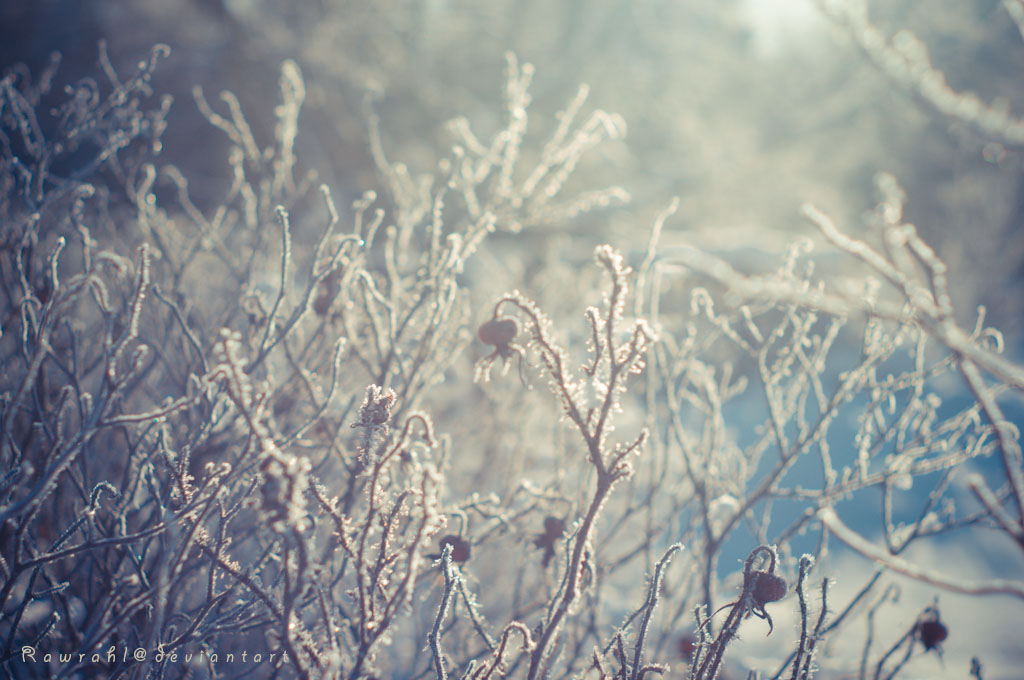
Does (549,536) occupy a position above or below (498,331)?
below

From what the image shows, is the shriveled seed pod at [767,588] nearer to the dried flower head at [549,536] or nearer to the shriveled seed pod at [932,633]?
the dried flower head at [549,536]

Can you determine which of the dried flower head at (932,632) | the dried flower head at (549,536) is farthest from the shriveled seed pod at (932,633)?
the dried flower head at (549,536)

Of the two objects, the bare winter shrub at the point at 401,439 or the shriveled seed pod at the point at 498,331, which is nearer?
the bare winter shrub at the point at 401,439

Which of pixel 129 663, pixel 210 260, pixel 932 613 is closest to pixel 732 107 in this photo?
pixel 210 260

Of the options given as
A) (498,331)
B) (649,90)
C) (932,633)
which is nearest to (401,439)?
(498,331)

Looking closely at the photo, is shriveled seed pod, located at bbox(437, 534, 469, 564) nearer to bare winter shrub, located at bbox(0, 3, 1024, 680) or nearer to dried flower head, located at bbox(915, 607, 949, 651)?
bare winter shrub, located at bbox(0, 3, 1024, 680)

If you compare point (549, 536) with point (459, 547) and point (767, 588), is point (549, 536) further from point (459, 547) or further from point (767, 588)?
point (767, 588)

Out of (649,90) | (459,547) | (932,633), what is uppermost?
(649,90)

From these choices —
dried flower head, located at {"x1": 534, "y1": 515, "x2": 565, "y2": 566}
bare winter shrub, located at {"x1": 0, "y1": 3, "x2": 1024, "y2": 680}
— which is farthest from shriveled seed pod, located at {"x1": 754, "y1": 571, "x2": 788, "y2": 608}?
dried flower head, located at {"x1": 534, "y1": 515, "x2": 565, "y2": 566}

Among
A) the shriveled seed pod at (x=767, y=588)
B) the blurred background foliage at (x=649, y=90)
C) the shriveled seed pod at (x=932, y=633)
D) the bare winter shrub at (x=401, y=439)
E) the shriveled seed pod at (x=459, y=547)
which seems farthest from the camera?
the blurred background foliage at (x=649, y=90)

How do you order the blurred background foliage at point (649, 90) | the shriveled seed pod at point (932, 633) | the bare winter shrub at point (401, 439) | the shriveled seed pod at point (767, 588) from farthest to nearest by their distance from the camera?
the blurred background foliage at point (649, 90)
the shriveled seed pod at point (932, 633)
the shriveled seed pod at point (767, 588)
the bare winter shrub at point (401, 439)

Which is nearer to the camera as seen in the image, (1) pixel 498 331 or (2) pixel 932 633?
(1) pixel 498 331

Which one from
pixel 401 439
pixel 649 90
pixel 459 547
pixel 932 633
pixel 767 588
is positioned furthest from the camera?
pixel 649 90

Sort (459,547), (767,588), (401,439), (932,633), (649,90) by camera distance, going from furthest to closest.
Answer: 1. (649,90)
2. (932,633)
3. (459,547)
4. (767,588)
5. (401,439)
